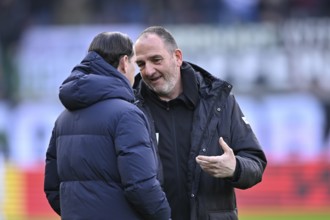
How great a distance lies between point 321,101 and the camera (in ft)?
49.0

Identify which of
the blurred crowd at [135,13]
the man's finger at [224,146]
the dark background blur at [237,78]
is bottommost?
the dark background blur at [237,78]

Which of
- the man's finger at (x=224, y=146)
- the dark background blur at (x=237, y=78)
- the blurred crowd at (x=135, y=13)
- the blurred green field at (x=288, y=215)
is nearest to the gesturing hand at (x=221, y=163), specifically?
the man's finger at (x=224, y=146)

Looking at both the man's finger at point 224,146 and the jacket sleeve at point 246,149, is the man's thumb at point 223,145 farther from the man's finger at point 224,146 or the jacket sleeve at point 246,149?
the jacket sleeve at point 246,149

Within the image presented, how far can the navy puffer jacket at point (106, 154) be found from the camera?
461 cm

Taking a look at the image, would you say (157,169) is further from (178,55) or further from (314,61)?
(314,61)

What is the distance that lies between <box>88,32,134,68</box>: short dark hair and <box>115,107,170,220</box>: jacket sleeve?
338 millimetres

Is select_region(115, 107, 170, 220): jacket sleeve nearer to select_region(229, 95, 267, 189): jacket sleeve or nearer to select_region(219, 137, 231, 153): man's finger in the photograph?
select_region(219, 137, 231, 153): man's finger

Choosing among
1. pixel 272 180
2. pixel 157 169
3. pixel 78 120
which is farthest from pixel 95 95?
pixel 272 180

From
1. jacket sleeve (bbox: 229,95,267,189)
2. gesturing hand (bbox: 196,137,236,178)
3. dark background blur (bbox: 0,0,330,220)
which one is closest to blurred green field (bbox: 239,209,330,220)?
dark background blur (bbox: 0,0,330,220)

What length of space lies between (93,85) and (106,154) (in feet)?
1.21

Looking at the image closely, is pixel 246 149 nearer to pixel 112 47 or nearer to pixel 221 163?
pixel 221 163

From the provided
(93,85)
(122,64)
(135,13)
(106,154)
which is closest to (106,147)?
(106,154)

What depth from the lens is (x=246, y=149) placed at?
5.32 metres

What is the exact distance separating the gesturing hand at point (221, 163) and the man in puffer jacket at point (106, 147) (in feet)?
1.02
